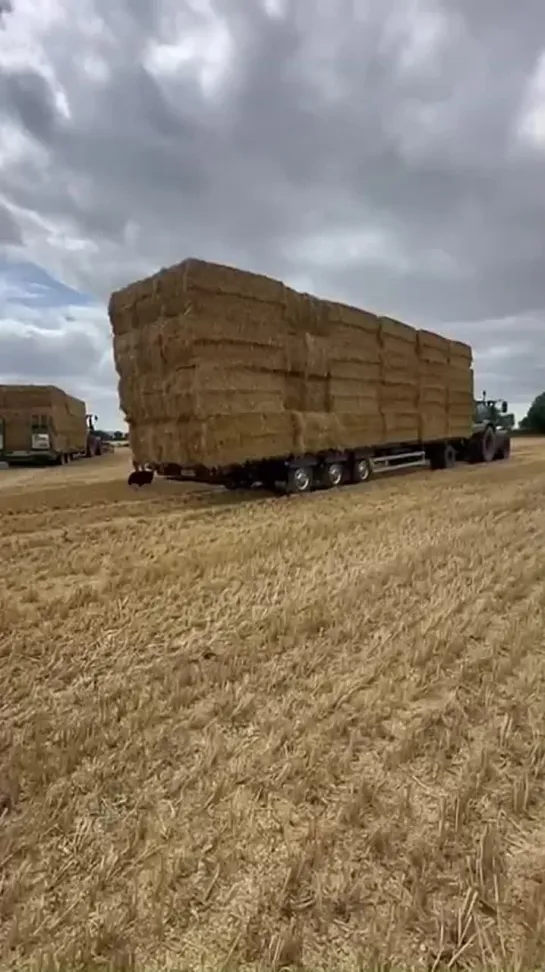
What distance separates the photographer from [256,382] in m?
11.0

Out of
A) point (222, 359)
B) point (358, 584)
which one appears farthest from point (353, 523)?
point (222, 359)

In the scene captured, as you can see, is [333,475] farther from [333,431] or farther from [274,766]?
[274,766]

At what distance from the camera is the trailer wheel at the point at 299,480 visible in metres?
12.0

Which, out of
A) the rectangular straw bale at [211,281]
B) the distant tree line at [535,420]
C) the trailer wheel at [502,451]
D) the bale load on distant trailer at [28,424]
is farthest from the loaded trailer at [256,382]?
the distant tree line at [535,420]

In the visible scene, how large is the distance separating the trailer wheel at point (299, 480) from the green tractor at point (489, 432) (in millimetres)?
8862

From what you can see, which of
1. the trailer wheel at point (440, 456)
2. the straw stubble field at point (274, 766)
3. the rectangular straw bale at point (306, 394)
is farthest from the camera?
the trailer wheel at point (440, 456)

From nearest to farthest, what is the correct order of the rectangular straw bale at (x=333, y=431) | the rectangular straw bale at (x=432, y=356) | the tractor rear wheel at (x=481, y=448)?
the rectangular straw bale at (x=333, y=431), the rectangular straw bale at (x=432, y=356), the tractor rear wheel at (x=481, y=448)

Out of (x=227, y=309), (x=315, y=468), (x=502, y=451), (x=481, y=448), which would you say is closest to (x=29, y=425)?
(x=315, y=468)

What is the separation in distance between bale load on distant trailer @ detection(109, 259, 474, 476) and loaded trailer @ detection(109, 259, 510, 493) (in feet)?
0.07

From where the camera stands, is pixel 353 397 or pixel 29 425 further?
pixel 29 425

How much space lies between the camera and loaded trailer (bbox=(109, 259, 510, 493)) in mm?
10156

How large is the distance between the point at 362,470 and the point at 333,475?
110 cm

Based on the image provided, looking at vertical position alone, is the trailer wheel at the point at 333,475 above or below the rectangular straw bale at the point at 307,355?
below

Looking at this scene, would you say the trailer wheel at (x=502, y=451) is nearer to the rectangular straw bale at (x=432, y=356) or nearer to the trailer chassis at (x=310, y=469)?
the trailer chassis at (x=310, y=469)
